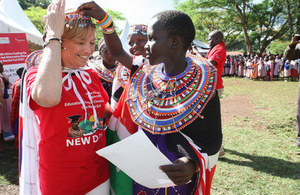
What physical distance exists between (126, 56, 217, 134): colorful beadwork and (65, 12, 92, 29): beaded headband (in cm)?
52

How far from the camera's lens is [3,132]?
532cm

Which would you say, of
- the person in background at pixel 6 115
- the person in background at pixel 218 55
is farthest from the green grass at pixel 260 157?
the person in background at pixel 6 115

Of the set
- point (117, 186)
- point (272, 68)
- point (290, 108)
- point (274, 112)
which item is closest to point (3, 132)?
point (117, 186)

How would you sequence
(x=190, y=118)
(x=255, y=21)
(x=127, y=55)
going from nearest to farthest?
(x=190, y=118)
(x=127, y=55)
(x=255, y=21)

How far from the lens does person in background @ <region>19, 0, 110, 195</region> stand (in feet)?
4.40

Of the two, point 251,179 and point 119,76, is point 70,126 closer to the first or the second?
point 119,76

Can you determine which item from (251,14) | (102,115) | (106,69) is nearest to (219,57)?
(106,69)

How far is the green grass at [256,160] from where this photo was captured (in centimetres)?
321

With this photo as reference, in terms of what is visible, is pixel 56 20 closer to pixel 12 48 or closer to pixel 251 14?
pixel 12 48

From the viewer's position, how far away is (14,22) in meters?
6.83

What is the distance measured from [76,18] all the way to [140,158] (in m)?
0.92

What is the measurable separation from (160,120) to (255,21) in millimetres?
28047

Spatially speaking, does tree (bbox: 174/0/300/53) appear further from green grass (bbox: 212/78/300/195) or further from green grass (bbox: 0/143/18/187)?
green grass (bbox: 0/143/18/187)

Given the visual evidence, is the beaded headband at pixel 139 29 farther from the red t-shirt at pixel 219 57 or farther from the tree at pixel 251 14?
the tree at pixel 251 14
